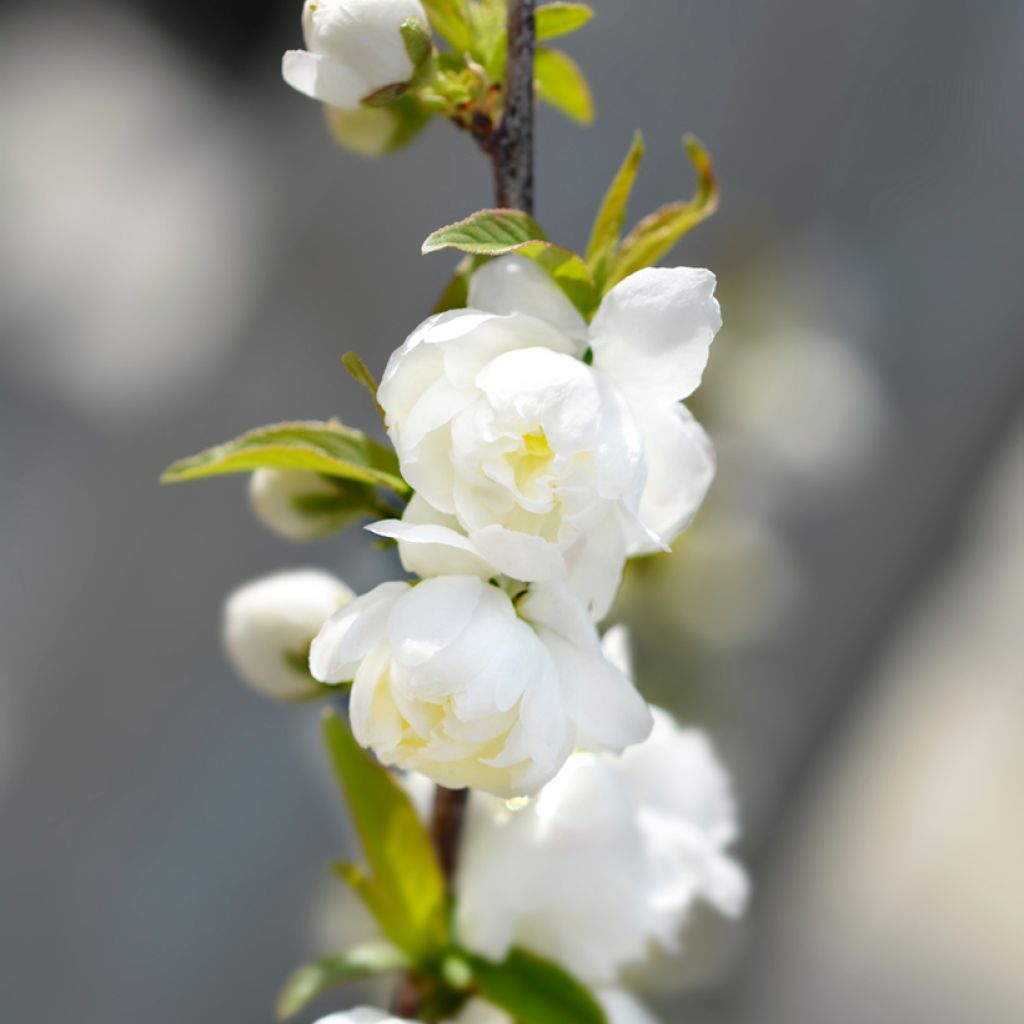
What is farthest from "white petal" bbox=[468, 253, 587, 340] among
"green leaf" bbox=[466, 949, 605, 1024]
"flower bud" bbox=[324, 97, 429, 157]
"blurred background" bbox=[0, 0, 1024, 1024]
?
"blurred background" bbox=[0, 0, 1024, 1024]

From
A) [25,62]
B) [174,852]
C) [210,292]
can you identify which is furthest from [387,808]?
[25,62]

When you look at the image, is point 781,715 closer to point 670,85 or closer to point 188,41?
point 670,85

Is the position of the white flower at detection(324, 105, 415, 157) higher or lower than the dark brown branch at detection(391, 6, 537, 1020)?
lower

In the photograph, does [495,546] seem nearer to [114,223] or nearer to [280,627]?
[280,627]

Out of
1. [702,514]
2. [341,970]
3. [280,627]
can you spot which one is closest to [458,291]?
[280,627]

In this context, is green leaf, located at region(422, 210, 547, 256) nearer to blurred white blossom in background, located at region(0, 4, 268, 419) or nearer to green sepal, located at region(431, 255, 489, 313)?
green sepal, located at region(431, 255, 489, 313)

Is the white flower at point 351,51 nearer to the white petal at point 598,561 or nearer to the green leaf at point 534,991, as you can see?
the white petal at point 598,561

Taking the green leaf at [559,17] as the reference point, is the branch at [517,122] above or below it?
below

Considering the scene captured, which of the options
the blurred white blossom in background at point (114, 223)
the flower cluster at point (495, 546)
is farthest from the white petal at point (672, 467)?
the blurred white blossom in background at point (114, 223)
